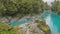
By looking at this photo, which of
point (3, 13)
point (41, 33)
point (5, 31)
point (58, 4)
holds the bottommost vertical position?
point (58, 4)

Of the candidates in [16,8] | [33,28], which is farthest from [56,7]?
[33,28]

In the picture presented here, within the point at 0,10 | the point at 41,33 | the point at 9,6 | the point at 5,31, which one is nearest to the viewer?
the point at 5,31

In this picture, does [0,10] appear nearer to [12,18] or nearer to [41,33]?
[12,18]

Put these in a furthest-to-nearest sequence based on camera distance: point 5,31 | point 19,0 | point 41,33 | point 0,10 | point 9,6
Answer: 1. point 19,0
2. point 9,6
3. point 0,10
4. point 41,33
5. point 5,31

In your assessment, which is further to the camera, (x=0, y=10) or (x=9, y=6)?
(x=9, y=6)

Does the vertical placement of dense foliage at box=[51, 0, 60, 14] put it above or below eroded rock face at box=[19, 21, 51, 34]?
below

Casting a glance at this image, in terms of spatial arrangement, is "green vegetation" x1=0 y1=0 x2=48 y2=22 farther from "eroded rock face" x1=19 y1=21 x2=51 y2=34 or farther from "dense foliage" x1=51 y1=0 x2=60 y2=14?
"eroded rock face" x1=19 y1=21 x2=51 y2=34

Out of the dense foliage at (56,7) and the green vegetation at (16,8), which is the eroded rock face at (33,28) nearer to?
the green vegetation at (16,8)

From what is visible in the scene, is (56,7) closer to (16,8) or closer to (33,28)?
(16,8)

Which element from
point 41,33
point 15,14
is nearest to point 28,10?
point 15,14

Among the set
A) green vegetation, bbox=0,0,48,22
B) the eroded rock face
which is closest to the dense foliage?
A: green vegetation, bbox=0,0,48,22

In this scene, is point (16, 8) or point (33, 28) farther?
point (16, 8)
